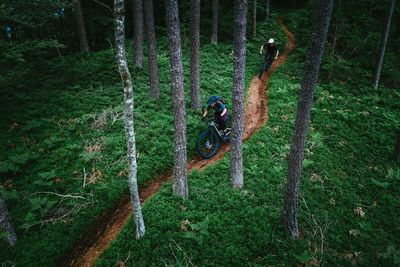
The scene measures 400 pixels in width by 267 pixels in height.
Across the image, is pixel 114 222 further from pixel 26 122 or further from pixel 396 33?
pixel 396 33

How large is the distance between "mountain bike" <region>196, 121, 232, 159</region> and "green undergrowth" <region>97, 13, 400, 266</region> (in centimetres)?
104

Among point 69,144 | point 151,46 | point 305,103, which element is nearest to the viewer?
point 305,103

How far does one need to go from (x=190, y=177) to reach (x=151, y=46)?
7.66m

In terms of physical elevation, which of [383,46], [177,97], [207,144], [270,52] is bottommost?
[207,144]

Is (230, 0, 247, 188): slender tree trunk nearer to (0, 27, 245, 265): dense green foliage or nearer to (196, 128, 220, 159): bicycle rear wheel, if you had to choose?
(196, 128, 220, 159): bicycle rear wheel

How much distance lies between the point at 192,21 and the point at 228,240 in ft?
33.0

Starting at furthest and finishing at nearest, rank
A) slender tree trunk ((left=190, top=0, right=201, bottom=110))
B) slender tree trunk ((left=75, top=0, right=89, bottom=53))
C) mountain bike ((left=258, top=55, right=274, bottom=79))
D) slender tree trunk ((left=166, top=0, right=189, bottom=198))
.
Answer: mountain bike ((left=258, top=55, right=274, bottom=79)) → slender tree trunk ((left=75, top=0, right=89, bottom=53)) → slender tree trunk ((left=190, top=0, right=201, bottom=110)) → slender tree trunk ((left=166, top=0, right=189, bottom=198))

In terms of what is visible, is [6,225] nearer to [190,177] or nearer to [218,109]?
[190,177]

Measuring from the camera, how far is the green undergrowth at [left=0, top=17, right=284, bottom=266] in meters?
7.85

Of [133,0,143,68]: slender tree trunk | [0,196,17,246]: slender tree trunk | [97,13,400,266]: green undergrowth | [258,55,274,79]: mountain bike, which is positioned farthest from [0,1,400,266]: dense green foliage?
[258,55,274,79]: mountain bike

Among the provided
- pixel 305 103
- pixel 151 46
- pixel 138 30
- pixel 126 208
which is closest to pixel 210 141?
pixel 126 208

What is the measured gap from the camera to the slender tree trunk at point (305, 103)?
18.6 feet

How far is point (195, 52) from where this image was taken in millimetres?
13055

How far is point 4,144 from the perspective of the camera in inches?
429
